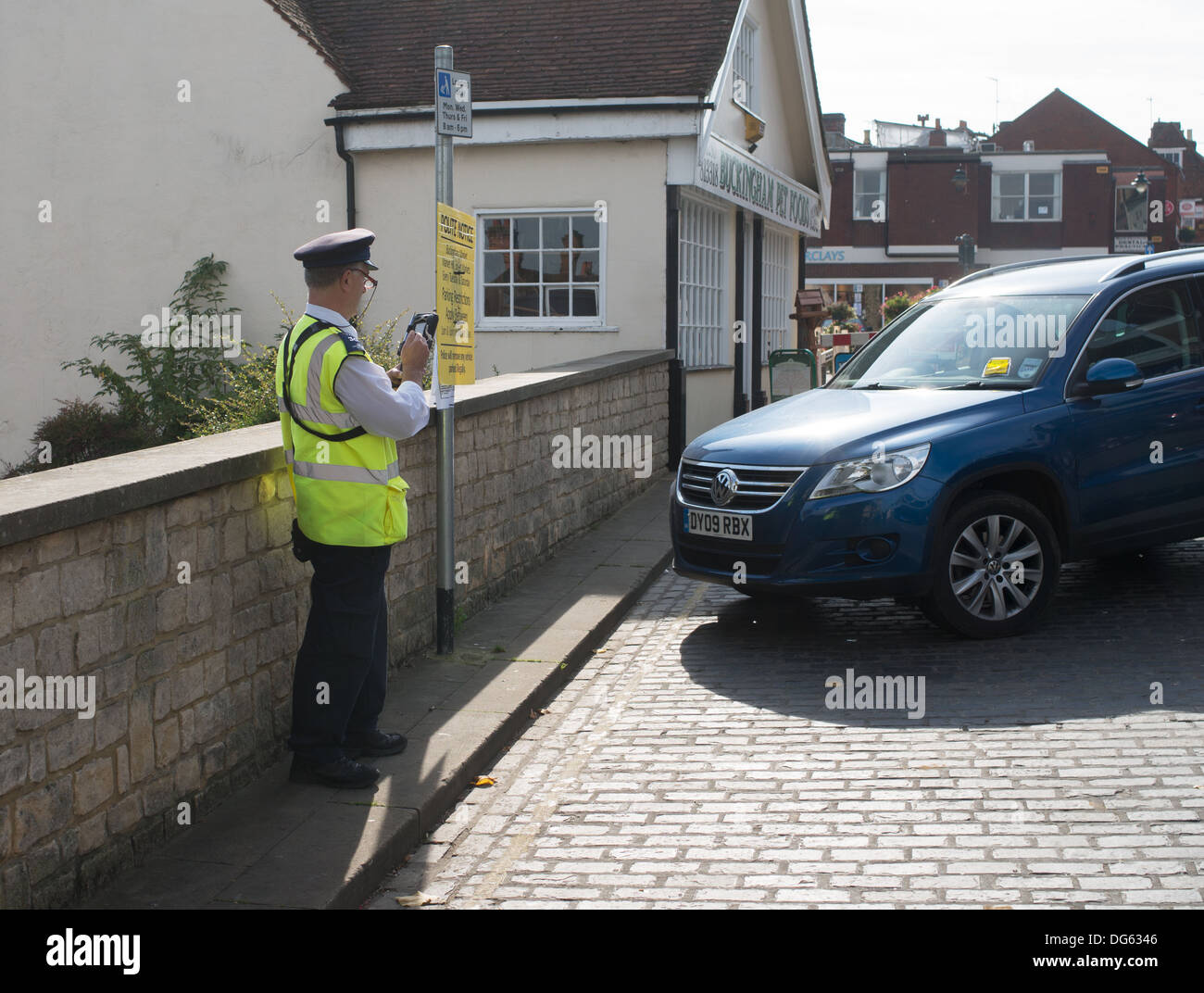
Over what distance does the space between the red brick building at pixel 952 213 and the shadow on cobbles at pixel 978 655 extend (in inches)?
1898

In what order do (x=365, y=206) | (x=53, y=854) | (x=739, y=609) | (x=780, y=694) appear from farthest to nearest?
(x=365, y=206) < (x=739, y=609) < (x=780, y=694) < (x=53, y=854)

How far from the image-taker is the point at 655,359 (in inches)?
531

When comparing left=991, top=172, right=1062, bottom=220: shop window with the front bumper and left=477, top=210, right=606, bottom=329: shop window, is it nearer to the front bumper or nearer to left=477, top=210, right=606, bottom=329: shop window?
left=477, top=210, right=606, bottom=329: shop window

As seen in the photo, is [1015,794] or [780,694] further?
[780,694]

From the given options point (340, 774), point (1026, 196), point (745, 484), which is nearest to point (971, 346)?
point (745, 484)

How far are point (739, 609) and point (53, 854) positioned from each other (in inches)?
209

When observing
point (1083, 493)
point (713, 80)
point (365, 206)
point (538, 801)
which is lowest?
point (538, 801)

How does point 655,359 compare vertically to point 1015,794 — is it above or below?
above

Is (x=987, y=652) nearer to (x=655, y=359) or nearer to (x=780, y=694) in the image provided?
(x=780, y=694)

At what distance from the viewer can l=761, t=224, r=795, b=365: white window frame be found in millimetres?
21297

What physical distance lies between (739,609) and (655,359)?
17.2ft

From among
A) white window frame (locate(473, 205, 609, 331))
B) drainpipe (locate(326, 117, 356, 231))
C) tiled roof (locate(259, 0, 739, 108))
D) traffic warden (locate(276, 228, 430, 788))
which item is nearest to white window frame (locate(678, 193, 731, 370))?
white window frame (locate(473, 205, 609, 331))

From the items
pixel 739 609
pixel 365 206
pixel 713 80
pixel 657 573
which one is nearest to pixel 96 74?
pixel 365 206

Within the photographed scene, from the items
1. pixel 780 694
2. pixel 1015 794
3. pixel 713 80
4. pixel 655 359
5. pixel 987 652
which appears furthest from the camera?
pixel 713 80
